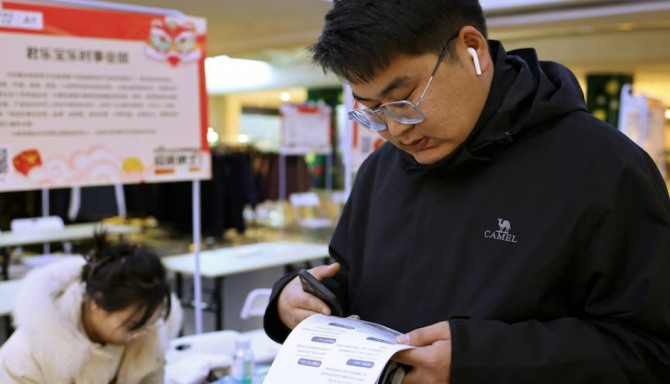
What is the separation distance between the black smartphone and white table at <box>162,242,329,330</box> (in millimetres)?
3251

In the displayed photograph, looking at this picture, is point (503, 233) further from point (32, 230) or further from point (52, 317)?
point (32, 230)

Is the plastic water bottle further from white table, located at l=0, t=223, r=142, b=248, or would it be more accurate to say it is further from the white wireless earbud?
white table, located at l=0, t=223, r=142, b=248

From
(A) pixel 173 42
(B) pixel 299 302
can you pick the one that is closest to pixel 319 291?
(B) pixel 299 302

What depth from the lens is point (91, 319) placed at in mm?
1949

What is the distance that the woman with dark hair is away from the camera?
6.00 feet

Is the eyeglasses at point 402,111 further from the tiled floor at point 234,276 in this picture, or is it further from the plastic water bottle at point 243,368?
the tiled floor at point 234,276

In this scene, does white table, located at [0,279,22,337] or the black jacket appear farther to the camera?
white table, located at [0,279,22,337]

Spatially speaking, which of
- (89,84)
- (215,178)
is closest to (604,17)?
(215,178)

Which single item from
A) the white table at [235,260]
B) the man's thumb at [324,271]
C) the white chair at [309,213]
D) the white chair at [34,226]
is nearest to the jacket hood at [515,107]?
the man's thumb at [324,271]

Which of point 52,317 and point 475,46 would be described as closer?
point 475,46

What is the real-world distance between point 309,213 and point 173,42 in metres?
9.42

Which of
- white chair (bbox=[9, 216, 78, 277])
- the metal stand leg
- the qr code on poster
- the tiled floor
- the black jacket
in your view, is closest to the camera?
the black jacket

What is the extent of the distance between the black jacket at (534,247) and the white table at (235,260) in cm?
337

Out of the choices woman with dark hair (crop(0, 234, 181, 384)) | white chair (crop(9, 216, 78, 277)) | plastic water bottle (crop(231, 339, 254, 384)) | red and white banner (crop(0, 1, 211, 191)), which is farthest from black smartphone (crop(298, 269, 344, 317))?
white chair (crop(9, 216, 78, 277))
